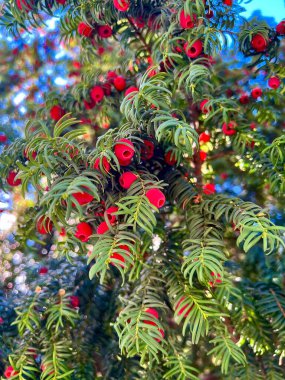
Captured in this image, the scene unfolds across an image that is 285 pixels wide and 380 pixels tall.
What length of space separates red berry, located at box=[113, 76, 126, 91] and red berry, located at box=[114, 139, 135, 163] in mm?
661

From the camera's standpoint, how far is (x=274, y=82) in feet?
4.31

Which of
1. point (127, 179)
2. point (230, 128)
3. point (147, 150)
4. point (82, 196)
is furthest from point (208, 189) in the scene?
point (82, 196)

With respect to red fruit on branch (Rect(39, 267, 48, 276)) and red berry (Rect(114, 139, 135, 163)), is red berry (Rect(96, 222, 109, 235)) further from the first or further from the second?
red fruit on branch (Rect(39, 267, 48, 276))

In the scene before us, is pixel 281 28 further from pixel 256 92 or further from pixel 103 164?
pixel 103 164

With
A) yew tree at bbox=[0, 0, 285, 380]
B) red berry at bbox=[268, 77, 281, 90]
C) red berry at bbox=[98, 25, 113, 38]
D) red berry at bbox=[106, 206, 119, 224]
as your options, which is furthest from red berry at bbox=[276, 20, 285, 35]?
red berry at bbox=[106, 206, 119, 224]

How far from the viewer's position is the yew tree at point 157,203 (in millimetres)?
851

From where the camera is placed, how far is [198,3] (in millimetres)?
1003

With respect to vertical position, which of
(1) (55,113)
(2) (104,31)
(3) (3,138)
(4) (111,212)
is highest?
(2) (104,31)

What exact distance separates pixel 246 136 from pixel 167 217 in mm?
416

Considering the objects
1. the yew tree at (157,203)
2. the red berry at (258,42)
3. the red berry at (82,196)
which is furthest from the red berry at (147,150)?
the red berry at (258,42)

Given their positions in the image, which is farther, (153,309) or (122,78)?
(122,78)

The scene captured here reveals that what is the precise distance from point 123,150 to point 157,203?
0.13 meters

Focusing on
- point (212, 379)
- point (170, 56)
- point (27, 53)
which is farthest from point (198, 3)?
point (27, 53)

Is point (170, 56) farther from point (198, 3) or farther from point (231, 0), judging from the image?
point (231, 0)
